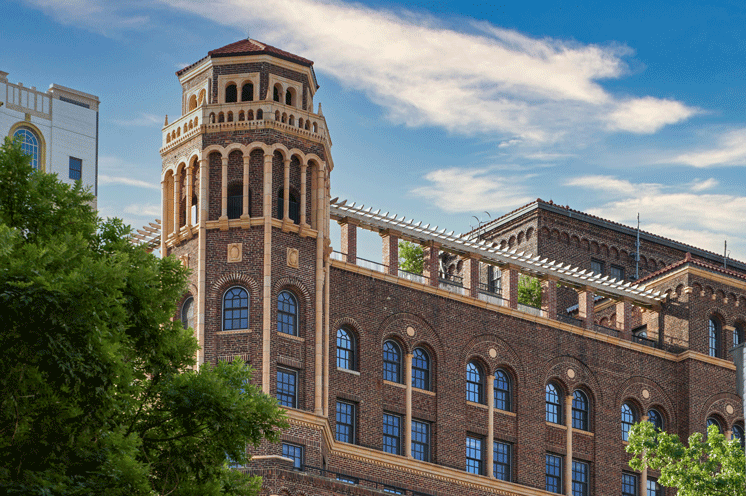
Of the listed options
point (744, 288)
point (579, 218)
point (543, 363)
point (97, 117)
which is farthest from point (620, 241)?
point (97, 117)

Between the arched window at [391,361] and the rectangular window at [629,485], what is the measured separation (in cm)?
1270

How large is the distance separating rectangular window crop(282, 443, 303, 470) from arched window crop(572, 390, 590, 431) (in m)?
16.4

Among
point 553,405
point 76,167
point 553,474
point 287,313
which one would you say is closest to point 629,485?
point 553,474

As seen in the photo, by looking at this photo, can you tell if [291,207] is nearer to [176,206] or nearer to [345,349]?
[176,206]

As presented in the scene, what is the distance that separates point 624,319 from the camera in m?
68.2

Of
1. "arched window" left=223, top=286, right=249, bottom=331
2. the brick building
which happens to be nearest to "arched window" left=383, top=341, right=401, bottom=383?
the brick building

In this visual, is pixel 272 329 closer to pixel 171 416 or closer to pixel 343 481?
pixel 343 481

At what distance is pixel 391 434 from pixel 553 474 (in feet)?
28.4

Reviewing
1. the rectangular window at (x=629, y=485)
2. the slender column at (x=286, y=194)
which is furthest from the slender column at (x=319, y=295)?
the rectangular window at (x=629, y=485)

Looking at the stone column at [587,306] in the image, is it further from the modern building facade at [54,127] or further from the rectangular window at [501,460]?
the modern building facade at [54,127]

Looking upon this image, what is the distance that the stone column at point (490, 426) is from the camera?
61.9 meters

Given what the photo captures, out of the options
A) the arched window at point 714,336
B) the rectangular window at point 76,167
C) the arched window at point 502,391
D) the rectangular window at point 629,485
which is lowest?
the rectangular window at point 629,485

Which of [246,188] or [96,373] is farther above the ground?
[246,188]

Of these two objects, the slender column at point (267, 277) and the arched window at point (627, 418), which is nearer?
the slender column at point (267, 277)
